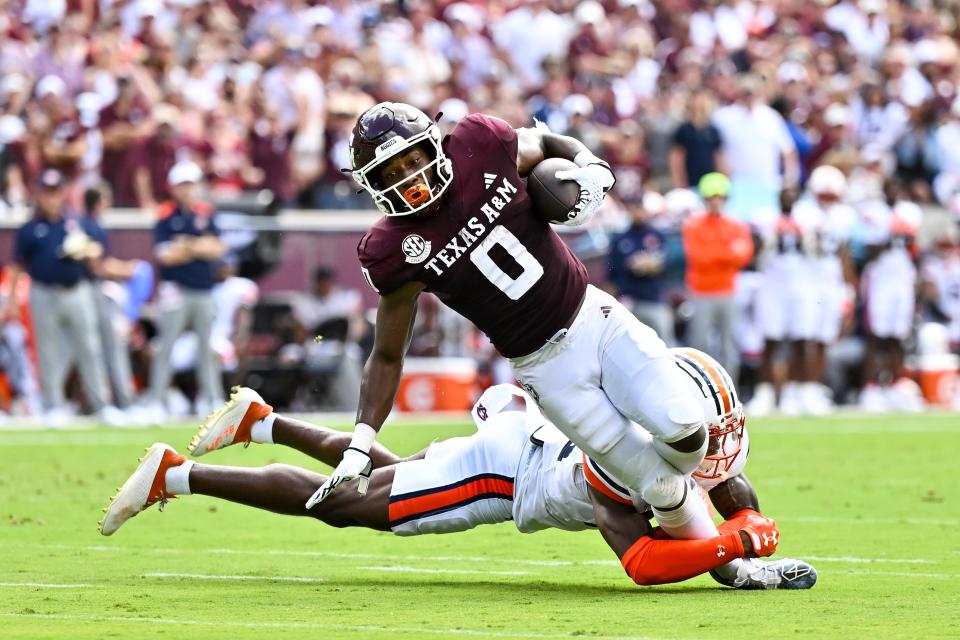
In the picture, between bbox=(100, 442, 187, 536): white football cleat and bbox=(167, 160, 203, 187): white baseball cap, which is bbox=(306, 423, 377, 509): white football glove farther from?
bbox=(167, 160, 203, 187): white baseball cap

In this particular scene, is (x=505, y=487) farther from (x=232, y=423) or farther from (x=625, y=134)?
(x=625, y=134)

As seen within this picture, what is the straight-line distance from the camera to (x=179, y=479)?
684cm

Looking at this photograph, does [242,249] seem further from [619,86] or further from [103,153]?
[619,86]

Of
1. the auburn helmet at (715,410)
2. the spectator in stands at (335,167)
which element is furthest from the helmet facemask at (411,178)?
the spectator in stands at (335,167)

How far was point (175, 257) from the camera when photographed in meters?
15.1

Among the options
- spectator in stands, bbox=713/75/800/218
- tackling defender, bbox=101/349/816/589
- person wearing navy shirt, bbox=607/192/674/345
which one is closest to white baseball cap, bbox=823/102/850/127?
spectator in stands, bbox=713/75/800/218

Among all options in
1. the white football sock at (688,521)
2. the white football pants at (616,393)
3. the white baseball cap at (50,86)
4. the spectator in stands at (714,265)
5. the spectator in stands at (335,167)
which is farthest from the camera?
the spectator in stands at (335,167)

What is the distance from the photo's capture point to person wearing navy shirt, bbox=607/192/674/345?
628 inches

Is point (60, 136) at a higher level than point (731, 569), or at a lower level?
lower

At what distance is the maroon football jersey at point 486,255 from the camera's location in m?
6.17

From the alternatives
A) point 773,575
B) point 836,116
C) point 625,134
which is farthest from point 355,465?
point 836,116

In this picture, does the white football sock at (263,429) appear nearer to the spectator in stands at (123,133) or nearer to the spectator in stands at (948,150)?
the spectator in stands at (123,133)

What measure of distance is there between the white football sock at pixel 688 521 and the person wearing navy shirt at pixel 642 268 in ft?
32.0

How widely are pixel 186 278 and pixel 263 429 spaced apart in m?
8.20
